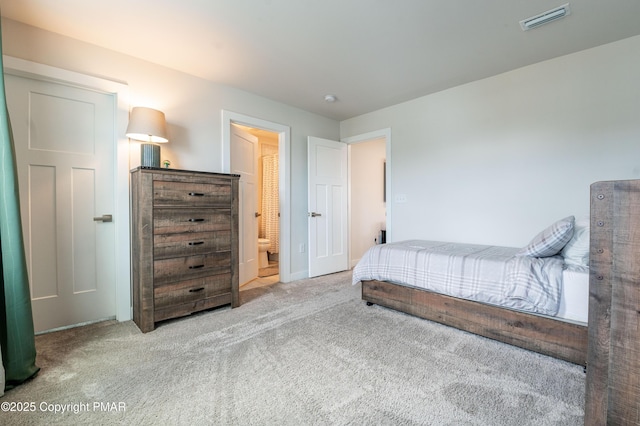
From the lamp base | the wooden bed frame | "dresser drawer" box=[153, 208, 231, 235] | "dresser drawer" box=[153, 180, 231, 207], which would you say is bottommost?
the wooden bed frame

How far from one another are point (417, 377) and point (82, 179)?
2988mm

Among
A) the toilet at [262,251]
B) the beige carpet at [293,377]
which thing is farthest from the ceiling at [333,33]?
the toilet at [262,251]

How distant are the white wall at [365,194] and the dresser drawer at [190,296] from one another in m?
2.53

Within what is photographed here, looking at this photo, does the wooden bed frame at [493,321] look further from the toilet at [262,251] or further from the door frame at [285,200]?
the toilet at [262,251]

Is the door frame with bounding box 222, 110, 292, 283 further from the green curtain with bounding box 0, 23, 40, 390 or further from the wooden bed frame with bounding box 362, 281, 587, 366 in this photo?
the green curtain with bounding box 0, 23, 40, 390

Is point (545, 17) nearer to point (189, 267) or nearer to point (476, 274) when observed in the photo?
point (476, 274)

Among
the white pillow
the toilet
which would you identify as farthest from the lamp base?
the white pillow

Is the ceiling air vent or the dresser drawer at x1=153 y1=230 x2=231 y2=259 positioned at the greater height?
the ceiling air vent

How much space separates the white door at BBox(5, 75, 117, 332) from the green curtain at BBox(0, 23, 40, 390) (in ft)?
2.63

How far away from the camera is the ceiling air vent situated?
6.30 ft

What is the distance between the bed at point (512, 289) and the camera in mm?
1717

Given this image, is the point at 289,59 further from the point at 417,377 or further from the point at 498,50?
the point at 417,377

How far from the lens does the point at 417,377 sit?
1.59 meters

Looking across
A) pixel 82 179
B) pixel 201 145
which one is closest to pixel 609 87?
pixel 201 145
